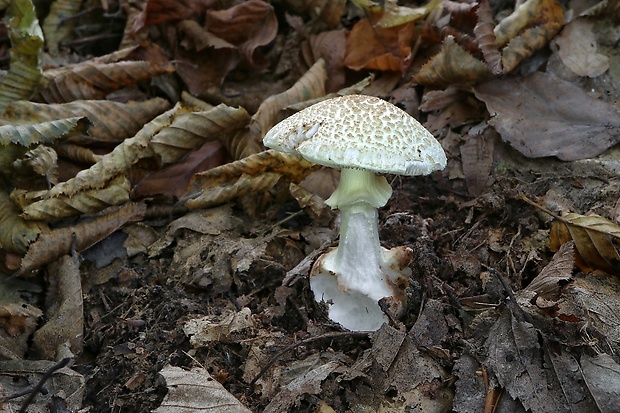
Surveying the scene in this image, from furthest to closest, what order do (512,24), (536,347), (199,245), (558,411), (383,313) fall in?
(512,24) < (199,245) < (383,313) < (536,347) < (558,411)

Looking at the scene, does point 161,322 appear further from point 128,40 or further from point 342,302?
point 128,40

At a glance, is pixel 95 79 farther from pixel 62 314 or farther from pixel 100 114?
pixel 62 314

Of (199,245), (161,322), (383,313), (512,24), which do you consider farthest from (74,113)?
(512,24)

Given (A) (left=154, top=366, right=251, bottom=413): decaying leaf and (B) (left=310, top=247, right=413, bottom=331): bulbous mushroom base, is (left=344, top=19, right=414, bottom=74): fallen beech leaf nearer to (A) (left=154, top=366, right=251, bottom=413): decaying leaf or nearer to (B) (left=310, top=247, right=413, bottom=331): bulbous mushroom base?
(B) (left=310, top=247, right=413, bottom=331): bulbous mushroom base

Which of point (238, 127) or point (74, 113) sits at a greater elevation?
point (74, 113)

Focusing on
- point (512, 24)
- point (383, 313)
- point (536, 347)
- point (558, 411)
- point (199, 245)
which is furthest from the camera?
point (512, 24)

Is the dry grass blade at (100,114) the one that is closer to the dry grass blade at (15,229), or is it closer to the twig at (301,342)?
the dry grass blade at (15,229)

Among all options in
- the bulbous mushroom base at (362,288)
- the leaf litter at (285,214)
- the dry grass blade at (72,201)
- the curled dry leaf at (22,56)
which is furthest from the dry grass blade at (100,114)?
the bulbous mushroom base at (362,288)
